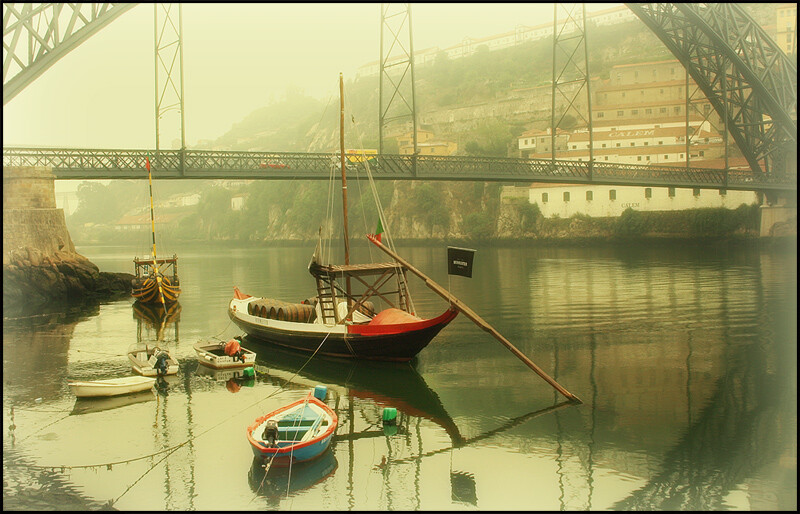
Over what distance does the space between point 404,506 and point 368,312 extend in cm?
1231

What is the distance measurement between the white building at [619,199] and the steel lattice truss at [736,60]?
10.4m

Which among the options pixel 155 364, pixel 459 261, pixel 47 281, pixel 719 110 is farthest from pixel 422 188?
pixel 459 261

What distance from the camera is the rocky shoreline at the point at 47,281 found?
38656mm

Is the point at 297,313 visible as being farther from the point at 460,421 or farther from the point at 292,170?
the point at 292,170

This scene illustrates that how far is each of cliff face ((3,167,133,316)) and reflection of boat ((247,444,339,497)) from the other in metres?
A: 29.9

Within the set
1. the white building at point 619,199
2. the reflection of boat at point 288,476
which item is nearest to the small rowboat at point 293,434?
the reflection of boat at point 288,476

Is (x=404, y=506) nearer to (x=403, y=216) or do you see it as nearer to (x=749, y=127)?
(x=749, y=127)

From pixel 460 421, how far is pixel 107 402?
28.3ft

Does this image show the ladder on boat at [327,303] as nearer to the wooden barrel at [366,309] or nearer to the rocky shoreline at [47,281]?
the wooden barrel at [366,309]

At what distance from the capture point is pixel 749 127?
64125mm

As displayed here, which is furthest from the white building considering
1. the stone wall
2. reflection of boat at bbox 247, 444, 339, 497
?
reflection of boat at bbox 247, 444, 339, 497

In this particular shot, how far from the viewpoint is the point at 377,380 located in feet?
63.0

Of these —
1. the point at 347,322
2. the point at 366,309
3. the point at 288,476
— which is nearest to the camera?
the point at 288,476

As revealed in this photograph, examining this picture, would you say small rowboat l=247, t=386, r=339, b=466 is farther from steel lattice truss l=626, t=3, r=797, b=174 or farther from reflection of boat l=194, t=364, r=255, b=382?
steel lattice truss l=626, t=3, r=797, b=174
